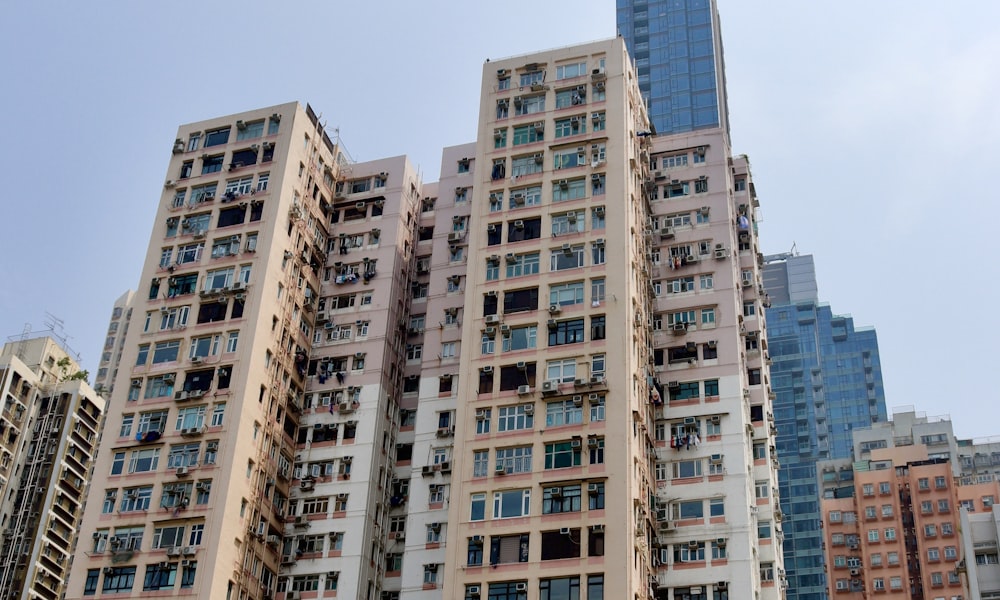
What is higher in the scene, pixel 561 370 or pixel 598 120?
pixel 598 120

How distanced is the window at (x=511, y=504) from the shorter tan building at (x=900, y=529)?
51.6m

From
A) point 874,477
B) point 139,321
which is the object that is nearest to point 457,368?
point 139,321

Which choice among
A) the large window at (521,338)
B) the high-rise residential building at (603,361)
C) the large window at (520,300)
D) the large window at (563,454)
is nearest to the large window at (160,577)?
the high-rise residential building at (603,361)

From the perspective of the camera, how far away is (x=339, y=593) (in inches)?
2174

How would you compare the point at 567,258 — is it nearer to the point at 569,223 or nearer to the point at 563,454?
the point at 569,223

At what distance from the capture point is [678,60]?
126062 mm

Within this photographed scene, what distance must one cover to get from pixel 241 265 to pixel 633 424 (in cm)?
2171

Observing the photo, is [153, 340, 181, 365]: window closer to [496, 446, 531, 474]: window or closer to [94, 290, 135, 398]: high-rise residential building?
[496, 446, 531, 474]: window

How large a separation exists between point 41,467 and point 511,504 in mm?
45177

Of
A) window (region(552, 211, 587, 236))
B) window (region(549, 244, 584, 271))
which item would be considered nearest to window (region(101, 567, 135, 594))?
window (region(549, 244, 584, 271))

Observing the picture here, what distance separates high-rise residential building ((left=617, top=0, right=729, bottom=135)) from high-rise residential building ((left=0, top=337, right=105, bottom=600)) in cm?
6095

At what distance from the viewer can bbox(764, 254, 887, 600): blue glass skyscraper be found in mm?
128000

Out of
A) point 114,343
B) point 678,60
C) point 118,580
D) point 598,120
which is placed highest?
point 678,60

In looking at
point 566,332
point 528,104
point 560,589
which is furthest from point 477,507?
point 528,104
